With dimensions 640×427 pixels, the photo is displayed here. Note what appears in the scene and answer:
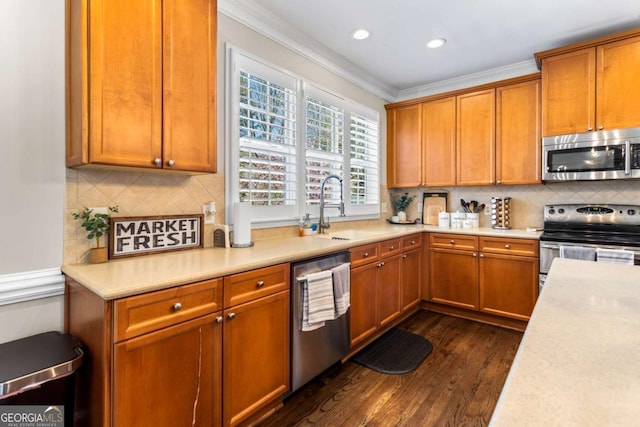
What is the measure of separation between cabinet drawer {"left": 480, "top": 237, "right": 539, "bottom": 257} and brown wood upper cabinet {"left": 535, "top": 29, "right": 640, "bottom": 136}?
104cm

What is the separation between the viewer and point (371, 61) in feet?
11.2

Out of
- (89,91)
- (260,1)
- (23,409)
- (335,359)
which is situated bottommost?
(335,359)

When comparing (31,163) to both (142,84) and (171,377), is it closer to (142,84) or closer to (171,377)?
(142,84)

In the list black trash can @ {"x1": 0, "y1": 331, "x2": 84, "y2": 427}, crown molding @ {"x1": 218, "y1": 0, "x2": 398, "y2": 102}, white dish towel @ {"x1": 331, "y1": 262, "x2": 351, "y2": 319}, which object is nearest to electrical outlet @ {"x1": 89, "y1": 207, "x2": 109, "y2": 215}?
black trash can @ {"x1": 0, "y1": 331, "x2": 84, "y2": 427}

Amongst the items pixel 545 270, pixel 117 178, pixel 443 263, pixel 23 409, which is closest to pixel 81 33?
pixel 117 178

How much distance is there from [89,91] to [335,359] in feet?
7.02

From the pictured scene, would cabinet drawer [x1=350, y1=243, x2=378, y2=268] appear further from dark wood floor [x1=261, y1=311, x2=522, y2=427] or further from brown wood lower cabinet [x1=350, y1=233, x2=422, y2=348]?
dark wood floor [x1=261, y1=311, x2=522, y2=427]

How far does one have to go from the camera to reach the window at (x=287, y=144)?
2447mm

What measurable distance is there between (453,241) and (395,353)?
1.38 meters

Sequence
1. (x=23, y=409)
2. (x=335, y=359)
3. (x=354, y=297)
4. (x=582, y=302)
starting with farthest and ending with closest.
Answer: (x=354, y=297), (x=335, y=359), (x=23, y=409), (x=582, y=302)

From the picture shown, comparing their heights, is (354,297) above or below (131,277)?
below

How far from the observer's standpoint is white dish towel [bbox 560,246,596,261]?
8.75ft

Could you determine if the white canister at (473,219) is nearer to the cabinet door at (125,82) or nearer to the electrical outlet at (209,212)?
the electrical outlet at (209,212)

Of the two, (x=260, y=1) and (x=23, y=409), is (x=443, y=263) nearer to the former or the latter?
(x=260, y=1)
